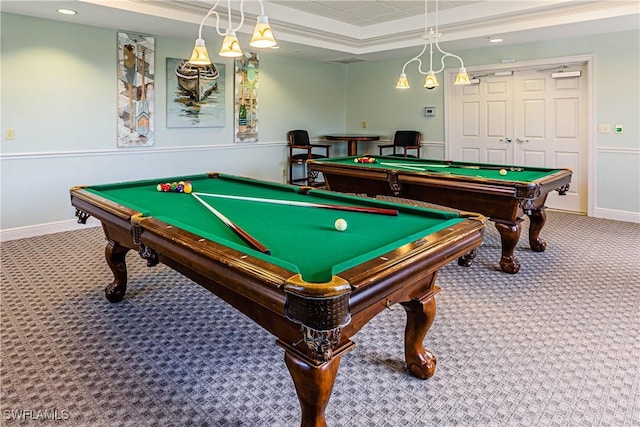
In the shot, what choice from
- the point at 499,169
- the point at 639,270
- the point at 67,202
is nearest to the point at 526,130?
the point at 499,169

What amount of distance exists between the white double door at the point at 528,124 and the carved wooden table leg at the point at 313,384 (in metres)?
5.61

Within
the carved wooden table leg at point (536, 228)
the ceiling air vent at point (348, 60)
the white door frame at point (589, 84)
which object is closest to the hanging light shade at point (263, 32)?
the carved wooden table leg at point (536, 228)

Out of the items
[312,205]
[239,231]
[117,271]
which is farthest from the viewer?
[117,271]

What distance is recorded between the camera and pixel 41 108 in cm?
466

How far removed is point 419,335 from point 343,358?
1.53 feet

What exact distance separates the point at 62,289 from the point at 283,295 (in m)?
2.68

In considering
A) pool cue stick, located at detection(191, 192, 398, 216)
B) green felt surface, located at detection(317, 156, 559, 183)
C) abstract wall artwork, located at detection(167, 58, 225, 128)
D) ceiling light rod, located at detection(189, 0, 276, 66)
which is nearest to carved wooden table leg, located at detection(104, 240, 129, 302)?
pool cue stick, located at detection(191, 192, 398, 216)

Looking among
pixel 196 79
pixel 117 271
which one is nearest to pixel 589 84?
pixel 196 79

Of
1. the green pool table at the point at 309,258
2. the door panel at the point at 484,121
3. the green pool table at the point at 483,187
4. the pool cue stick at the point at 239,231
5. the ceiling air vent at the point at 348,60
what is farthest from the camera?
Answer: the ceiling air vent at the point at 348,60

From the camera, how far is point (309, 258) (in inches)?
63.8

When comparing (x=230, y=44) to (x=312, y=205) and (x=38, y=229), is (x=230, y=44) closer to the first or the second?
(x=312, y=205)

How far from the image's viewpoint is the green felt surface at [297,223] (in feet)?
5.32

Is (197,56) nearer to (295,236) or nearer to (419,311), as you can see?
(295,236)

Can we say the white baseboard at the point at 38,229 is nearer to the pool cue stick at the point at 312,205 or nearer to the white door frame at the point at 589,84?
the pool cue stick at the point at 312,205
